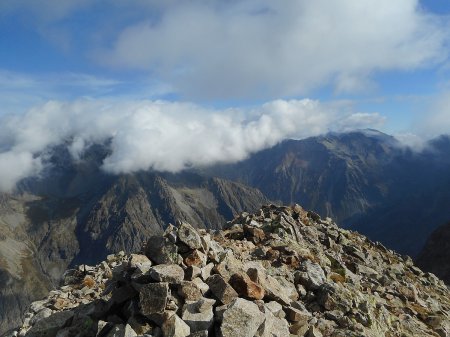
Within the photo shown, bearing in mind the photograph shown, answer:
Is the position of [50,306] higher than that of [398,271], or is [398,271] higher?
[50,306]

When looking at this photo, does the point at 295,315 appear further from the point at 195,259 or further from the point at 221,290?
the point at 195,259

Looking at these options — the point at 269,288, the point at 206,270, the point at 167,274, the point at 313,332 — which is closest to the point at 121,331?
the point at 167,274

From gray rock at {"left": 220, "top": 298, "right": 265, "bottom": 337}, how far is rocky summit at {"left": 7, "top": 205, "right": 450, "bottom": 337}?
0.05 metres

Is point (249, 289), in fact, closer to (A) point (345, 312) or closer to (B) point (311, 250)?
(A) point (345, 312)

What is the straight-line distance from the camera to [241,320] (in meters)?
20.3

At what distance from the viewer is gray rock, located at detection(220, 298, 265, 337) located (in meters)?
19.9

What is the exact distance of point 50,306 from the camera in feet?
97.0

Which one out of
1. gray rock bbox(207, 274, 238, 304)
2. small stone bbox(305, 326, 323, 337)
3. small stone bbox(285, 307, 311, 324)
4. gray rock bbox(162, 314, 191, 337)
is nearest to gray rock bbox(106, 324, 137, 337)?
gray rock bbox(162, 314, 191, 337)

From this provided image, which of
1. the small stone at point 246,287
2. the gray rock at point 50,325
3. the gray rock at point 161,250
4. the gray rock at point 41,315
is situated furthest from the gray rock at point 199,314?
the gray rock at point 41,315

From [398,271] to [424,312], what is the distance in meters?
17.0

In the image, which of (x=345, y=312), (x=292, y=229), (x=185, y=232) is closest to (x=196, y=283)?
(x=185, y=232)

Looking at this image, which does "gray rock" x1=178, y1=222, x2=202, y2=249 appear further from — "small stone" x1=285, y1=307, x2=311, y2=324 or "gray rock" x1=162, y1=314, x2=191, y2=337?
"small stone" x1=285, y1=307, x2=311, y2=324

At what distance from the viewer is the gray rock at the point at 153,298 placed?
21.0 m

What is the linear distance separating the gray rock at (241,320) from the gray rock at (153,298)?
10.4ft
